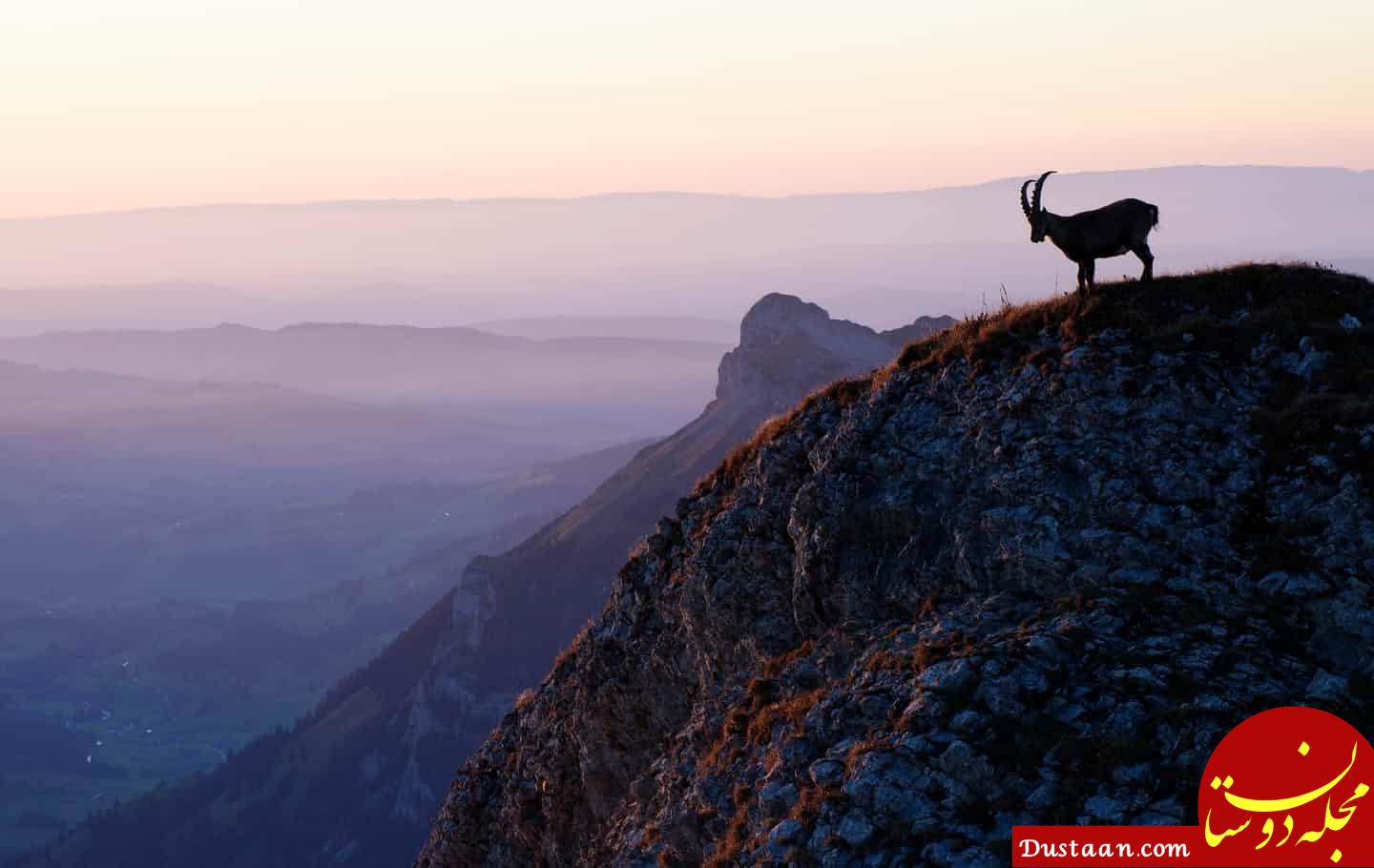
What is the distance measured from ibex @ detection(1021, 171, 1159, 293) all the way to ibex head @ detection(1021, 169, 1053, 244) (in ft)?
0.91

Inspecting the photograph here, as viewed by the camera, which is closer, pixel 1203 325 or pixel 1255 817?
pixel 1255 817

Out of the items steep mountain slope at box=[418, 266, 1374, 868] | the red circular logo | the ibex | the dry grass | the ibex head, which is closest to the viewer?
the red circular logo

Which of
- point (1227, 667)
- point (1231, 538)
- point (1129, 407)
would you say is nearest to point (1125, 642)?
point (1227, 667)

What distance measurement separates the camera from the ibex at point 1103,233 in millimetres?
29312

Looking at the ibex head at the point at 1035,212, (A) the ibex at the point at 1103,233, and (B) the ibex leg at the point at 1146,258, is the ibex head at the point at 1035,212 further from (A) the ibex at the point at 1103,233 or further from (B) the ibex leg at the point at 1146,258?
(B) the ibex leg at the point at 1146,258

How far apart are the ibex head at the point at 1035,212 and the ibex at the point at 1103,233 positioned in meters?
0.28

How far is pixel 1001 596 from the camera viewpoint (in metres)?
26.3

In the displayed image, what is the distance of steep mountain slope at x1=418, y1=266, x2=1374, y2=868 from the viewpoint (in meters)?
22.1

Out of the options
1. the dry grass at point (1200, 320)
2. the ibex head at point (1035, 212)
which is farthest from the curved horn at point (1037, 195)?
the dry grass at point (1200, 320)

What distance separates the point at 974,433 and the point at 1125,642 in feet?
23.1

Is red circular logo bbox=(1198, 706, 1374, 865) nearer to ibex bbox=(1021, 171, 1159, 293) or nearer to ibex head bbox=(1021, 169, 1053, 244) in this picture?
ibex bbox=(1021, 171, 1159, 293)

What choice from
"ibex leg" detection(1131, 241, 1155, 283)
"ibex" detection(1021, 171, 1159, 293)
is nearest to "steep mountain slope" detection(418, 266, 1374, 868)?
"ibex leg" detection(1131, 241, 1155, 283)

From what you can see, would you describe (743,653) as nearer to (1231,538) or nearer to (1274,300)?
(1231,538)

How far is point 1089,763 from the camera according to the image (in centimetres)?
2145
